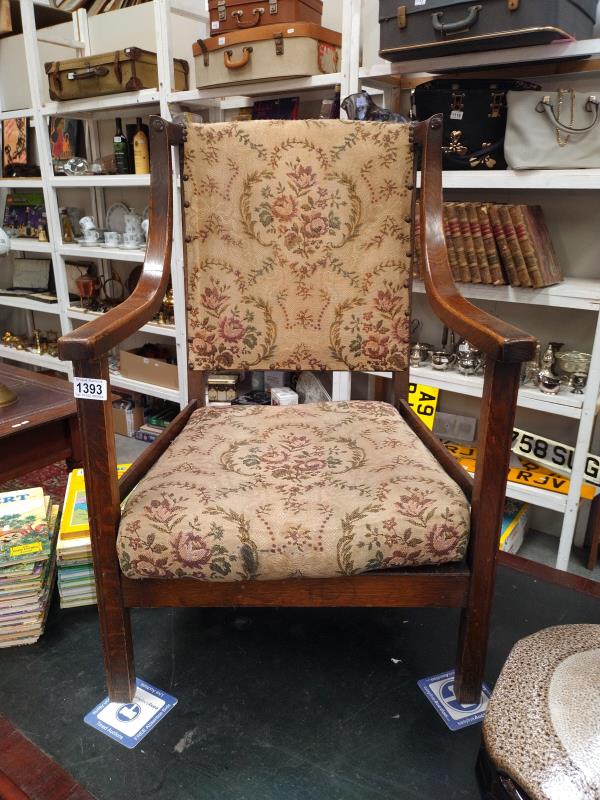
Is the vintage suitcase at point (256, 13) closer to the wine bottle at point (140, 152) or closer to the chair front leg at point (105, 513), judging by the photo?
the wine bottle at point (140, 152)

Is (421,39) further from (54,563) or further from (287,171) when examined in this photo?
(54,563)

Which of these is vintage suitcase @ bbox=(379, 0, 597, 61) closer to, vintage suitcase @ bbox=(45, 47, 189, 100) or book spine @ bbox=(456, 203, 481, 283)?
book spine @ bbox=(456, 203, 481, 283)

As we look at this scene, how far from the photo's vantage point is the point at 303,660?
1.02 metres

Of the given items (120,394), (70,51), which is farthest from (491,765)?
(70,51)

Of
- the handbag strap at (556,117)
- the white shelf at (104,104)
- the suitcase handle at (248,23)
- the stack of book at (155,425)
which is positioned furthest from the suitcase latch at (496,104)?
the stack of book at (155,425)

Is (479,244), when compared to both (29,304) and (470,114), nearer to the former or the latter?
(470,114)

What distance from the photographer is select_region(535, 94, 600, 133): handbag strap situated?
1.37m

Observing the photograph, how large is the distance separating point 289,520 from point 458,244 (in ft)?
3.77

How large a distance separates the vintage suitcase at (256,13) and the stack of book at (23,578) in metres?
1.51

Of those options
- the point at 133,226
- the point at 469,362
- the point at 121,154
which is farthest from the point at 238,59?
the point at 469,362

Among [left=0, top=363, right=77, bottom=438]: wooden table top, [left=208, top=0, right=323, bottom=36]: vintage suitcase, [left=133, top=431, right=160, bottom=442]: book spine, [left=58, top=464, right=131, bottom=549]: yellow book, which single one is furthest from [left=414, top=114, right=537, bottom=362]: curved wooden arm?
[left=133, top=431, right=160, bottom=442]: book spine

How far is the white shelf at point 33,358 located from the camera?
2787 millimetres

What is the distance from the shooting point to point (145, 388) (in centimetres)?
251

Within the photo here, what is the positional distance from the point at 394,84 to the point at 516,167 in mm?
589
